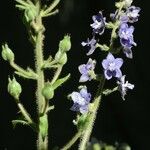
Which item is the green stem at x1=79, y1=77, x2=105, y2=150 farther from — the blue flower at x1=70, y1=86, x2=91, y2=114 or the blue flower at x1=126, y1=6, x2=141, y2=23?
the blue flower at x1=126, y1=6, x2=141, y2=23

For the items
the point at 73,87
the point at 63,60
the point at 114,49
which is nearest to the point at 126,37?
the point at 114,49

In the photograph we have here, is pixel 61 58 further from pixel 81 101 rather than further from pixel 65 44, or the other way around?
pixel 81 101

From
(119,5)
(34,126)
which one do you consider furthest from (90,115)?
(119,5)

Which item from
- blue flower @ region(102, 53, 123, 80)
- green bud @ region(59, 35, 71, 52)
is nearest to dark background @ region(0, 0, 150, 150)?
green bud @ region(59, 35, 71, 52)

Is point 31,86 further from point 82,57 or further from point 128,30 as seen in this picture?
point 128,30

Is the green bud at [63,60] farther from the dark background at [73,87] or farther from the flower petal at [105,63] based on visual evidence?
the dark background at [73,87]

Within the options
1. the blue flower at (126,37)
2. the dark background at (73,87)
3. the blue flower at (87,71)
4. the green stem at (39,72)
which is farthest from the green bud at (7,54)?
the dark background at (73,87)

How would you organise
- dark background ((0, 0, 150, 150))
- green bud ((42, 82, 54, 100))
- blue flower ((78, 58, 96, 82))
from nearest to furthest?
green bud ((42, 82, 54, 100)), blue flower ((78, 58, 96, 82)), dark background ((0, 0, 150, 150))

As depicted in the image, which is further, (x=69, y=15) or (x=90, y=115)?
(x=69, y=15)
